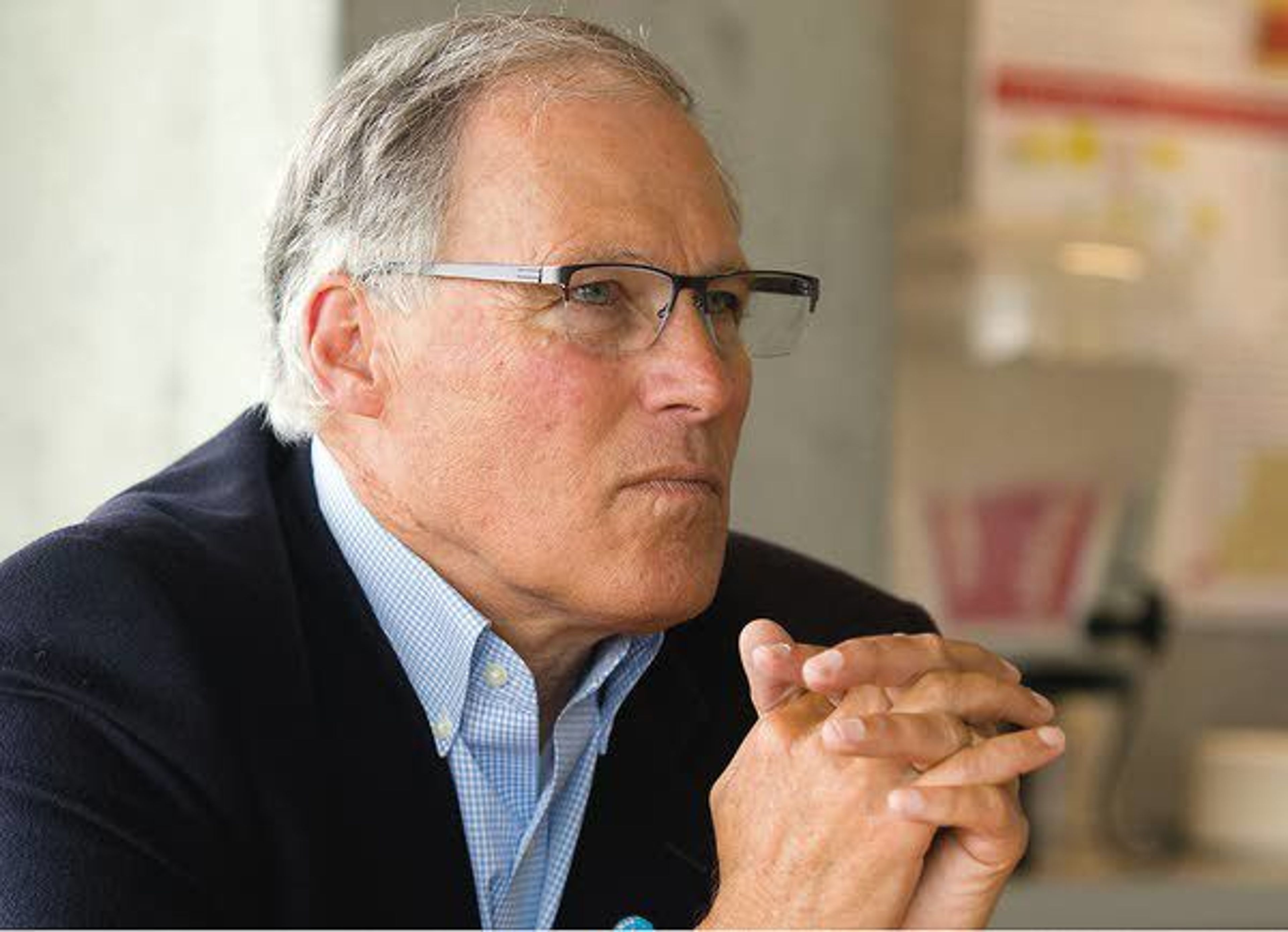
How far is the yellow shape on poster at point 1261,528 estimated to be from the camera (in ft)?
12.1

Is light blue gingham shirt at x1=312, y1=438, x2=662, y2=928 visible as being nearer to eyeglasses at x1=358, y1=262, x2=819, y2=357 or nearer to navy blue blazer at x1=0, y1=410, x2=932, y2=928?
navy blue blazer at x1=0, y1=410, x2=932, y2=928

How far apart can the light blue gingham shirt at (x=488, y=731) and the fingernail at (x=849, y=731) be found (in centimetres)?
28

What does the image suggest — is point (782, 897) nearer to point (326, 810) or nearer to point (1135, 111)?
point (326, 810)

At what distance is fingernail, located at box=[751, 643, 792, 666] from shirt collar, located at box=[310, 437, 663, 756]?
216mm

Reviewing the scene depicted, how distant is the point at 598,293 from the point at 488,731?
30cm

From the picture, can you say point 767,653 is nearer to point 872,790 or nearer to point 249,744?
point 872,790

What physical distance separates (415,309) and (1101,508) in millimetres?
2164

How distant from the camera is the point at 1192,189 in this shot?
3641 mm

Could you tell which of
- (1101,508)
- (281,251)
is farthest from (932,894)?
(1101,508)

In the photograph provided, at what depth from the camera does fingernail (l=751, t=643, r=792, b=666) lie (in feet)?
3.97

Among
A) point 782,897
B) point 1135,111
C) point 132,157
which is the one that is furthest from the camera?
point 1135,111

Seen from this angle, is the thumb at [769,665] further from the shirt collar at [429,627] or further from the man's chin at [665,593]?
the shirt collar at [429,627]

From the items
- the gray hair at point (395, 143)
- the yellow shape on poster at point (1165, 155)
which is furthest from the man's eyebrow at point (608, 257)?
the yellow shape on poster at point (1165, 155)

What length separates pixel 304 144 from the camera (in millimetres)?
1448
